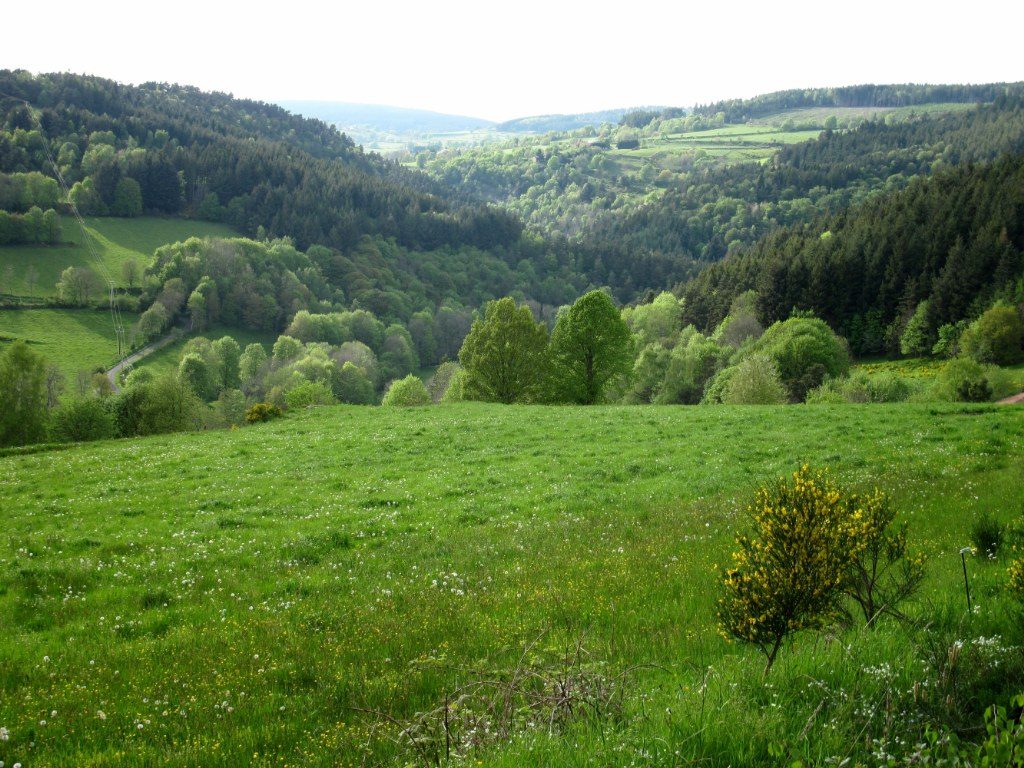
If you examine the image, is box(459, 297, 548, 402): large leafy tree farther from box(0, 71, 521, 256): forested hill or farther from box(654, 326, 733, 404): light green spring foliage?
box(0, 71, 521, 256): forested hill

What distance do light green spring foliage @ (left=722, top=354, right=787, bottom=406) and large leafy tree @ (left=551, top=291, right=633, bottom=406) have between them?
11.2 meters

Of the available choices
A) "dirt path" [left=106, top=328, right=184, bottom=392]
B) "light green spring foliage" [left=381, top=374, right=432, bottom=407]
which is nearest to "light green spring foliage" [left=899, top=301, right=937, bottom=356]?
"light green spring foliage" [left=381, top=374, right=432, bottom=407]

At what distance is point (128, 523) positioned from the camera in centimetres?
1677

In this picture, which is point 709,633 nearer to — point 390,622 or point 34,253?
point 390,622

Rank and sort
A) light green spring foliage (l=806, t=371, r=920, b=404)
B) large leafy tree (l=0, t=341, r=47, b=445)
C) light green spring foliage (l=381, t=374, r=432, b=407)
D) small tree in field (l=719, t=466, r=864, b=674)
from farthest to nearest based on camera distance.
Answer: light green spring foliage (l=381, t=374, r=432, b=407), light green spring foliage (l=806, t=371, r=920, b=404), large leafy tree (l=0, t=341, r=47, b=445), small tree in field (l=719, t=466, r=864, b=674)

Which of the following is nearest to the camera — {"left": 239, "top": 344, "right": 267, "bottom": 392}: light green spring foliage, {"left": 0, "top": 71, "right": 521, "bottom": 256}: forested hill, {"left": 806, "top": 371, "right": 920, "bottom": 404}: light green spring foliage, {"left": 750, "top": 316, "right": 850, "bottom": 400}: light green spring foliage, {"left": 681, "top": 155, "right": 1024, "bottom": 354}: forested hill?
{"left": 806, "top": 371, "right": 920, "bottom": 404}: light green spring foliage

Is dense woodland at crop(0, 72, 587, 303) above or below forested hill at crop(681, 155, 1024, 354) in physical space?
above

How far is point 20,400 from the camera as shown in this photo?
4688 cm

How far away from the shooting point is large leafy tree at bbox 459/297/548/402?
4812 centimetres

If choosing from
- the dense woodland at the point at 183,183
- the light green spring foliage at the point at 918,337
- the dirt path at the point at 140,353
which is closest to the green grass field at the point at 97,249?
the dense woodland at the point at 183,183

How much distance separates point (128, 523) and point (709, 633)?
15.9 meters

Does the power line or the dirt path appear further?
the power line

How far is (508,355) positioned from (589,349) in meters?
6.54

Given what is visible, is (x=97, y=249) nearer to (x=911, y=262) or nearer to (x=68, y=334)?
(x=68, y=334)
